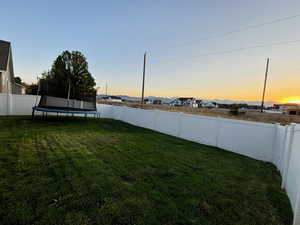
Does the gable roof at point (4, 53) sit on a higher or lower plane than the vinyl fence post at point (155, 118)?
higher

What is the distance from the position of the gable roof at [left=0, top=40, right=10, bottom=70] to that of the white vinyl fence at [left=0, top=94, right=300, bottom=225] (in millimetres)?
3188

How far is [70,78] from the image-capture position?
17.5 m

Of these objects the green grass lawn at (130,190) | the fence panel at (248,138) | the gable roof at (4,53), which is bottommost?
the green grass lawn at (130,190)

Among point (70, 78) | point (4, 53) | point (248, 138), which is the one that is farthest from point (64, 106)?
point (248, 138)

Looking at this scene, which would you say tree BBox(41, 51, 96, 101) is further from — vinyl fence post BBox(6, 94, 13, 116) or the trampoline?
vinyl fence post BBox(6, 94, 13, 116)

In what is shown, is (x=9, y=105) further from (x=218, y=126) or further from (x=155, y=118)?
(x=218, y=126)

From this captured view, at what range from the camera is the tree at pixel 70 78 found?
55.9 feet

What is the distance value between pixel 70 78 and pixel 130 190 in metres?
18.7

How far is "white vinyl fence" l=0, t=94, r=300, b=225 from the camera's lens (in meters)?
2.11

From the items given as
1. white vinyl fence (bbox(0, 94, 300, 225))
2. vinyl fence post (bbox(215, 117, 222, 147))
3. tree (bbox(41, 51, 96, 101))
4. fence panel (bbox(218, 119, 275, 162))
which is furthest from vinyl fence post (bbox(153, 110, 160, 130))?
tree (bbox(41, 51, 96, 101))

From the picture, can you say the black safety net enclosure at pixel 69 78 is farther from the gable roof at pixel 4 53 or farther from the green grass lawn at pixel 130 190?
the green grass lawn at pixel 130 190


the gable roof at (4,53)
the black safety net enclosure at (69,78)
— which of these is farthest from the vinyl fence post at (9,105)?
the black safety net enclosure at (69,78)

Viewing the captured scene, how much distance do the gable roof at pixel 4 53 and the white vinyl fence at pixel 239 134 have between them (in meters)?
3.19

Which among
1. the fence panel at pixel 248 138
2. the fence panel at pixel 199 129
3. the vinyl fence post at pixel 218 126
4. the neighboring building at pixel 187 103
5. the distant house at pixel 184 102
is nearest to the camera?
the fence panel at pixel 248 138
